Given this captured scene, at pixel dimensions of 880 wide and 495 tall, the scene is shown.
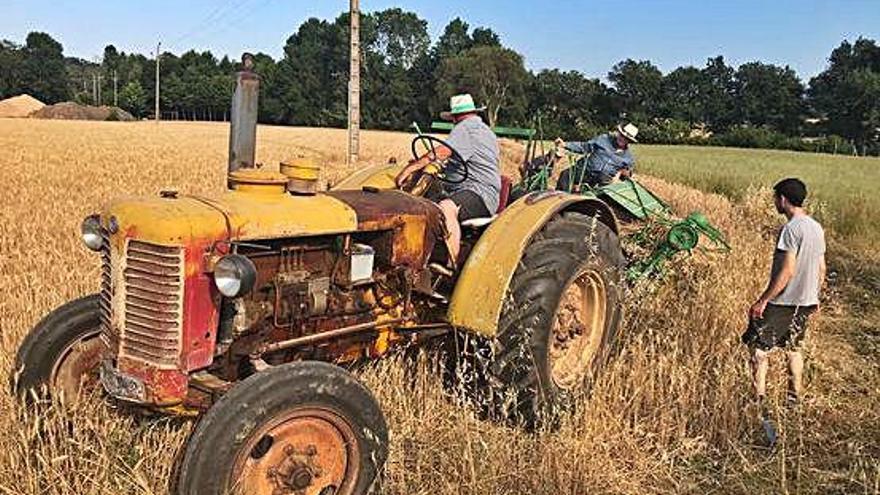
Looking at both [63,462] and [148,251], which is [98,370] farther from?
[148,251]

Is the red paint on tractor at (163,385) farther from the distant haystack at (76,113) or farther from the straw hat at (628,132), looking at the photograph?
the distant haystack at (76,113)

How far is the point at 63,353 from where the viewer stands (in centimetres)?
366

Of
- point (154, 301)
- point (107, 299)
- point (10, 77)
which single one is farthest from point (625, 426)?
point (10, 77)

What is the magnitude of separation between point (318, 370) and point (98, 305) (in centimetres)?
137

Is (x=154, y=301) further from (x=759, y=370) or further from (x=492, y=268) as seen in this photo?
(x=759, y=370)

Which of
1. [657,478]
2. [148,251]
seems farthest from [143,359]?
[657,478]

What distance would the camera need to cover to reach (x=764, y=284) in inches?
264

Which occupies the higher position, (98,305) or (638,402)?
(98,305)

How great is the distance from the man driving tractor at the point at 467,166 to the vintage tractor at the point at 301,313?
0.10 metres

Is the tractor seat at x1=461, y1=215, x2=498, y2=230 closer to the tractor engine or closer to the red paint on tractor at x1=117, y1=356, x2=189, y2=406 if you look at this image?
the tractor engine

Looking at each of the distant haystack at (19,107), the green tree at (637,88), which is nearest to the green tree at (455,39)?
the green tree at (637,88)

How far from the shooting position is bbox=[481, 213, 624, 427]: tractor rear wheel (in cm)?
399

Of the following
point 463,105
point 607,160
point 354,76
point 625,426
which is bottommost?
point 625,426

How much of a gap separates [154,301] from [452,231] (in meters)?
1.66
